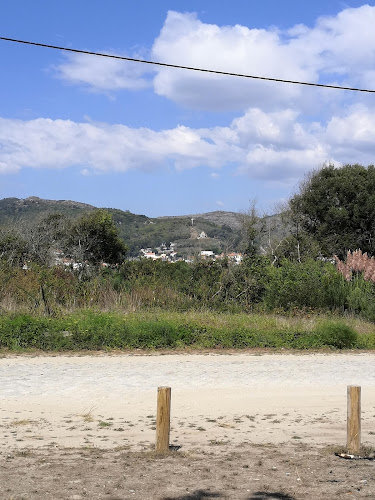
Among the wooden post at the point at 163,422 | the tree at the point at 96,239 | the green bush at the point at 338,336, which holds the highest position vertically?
the tree at the point at 96,239

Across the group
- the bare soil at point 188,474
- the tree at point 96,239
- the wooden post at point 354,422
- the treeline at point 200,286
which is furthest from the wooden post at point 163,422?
the tree at point 96,239

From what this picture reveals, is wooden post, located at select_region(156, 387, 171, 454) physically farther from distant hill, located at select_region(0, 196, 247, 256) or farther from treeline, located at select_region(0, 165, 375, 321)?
distant hill, located at select_region(0, 196, 247, 256)

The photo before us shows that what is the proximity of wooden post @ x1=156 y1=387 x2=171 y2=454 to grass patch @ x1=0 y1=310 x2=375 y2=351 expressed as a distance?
7.34 metres

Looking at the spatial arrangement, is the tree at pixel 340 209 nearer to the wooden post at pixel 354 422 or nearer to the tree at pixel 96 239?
the tree at pixel 96 239

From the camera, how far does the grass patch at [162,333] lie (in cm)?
1445

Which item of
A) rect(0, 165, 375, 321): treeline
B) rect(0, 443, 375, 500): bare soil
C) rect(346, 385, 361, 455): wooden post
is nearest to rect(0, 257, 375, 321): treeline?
rect(0, 165, 375, 321): treeline

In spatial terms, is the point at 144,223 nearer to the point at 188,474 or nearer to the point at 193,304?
the point at 193,304

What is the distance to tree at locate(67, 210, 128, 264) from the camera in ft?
115

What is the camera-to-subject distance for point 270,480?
6.07m

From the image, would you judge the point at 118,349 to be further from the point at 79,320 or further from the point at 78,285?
the point at 78,285

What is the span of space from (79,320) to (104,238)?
2232cm

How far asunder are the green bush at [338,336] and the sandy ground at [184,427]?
189cm

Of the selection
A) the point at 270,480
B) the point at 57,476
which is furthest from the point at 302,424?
the point at 57,476

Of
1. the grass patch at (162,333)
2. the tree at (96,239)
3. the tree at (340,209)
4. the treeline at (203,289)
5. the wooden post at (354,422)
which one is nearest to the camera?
the wooden post at (354,422)
